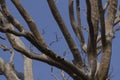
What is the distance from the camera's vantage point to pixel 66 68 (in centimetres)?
253

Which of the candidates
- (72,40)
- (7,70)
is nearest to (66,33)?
(72,40)

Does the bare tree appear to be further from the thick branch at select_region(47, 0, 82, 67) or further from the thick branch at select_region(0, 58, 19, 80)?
the thick branch at select_region(0, 58, 19, 80)

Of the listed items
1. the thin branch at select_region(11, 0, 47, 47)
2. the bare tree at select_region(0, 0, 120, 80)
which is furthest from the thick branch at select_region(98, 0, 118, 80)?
the thin branch at select_region(11, 0, 47, 47)

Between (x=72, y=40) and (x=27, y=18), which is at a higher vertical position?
(x=27, y=18)

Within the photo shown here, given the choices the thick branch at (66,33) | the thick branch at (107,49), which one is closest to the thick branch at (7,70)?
the thick branch at (66,33)

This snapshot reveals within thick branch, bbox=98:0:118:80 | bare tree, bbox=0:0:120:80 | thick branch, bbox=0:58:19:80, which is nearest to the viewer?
bare tree, bbox=0:0:120:80

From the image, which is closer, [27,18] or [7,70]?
[27,18]

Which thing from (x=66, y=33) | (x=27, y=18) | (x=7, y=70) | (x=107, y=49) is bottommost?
(x=7, y=70)

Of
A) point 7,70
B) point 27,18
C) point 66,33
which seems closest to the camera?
point 27,18

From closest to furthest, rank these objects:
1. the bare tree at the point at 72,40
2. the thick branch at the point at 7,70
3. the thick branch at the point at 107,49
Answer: the bare tree at the point at 72,40, the thick branch at the point at 107,49, the thick branch at the point at 7,70

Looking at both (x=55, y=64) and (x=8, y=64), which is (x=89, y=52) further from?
(x=8, y=64)

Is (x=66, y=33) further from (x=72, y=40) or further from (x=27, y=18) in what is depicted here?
(x=27, y=18)

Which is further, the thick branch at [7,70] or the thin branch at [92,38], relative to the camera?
the thick branch at [7,70]

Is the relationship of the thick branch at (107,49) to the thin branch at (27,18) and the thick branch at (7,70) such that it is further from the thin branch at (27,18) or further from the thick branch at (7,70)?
the thick branch at (7,70)
